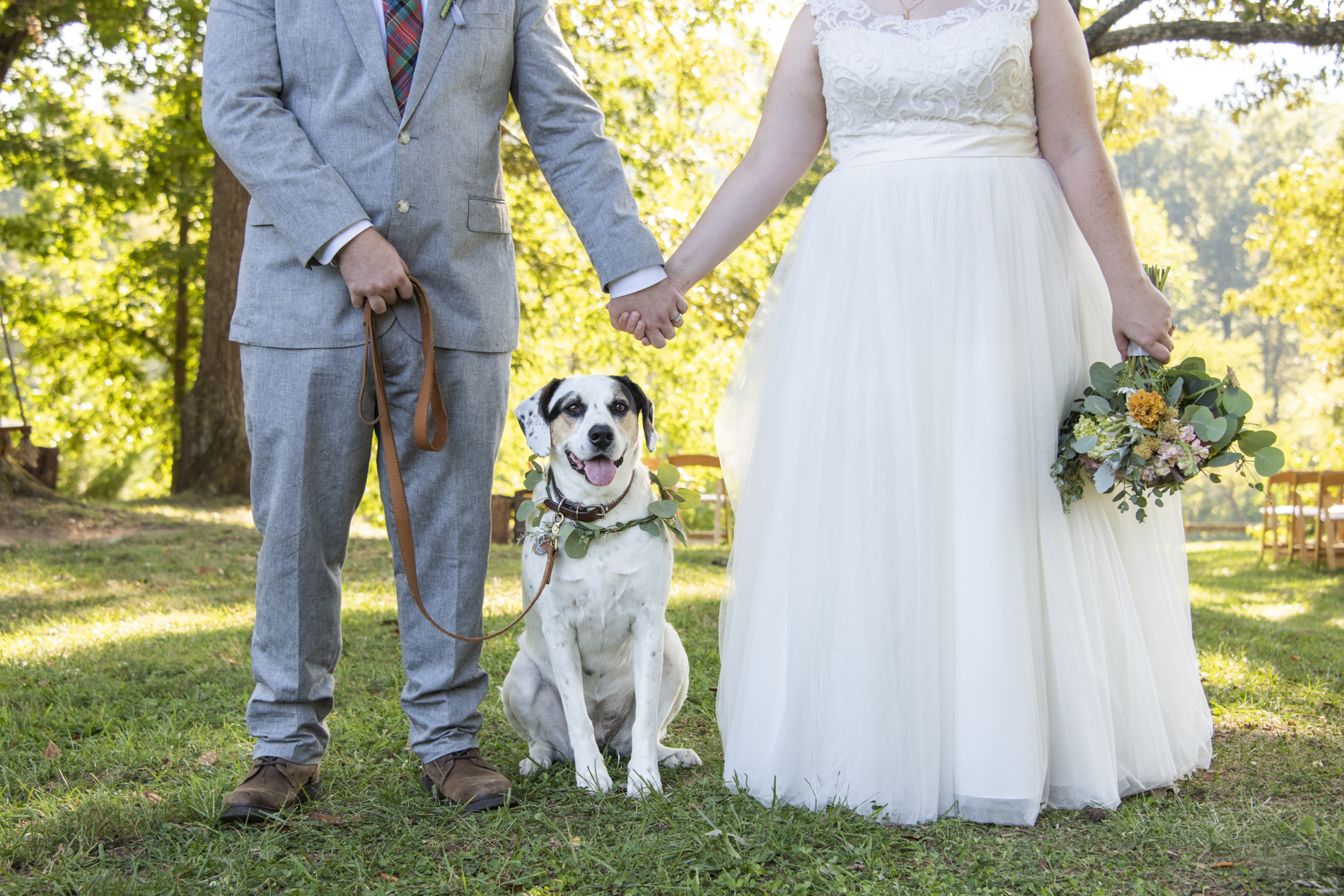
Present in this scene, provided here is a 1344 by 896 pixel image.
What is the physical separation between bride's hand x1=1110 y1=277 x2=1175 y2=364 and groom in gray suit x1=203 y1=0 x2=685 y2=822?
132 centimetres

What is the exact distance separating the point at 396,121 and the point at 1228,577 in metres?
11.0

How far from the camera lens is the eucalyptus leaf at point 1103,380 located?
8.30 ft

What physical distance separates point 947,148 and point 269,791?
94.8 inches

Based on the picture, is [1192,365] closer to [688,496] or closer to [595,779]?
[688,496]

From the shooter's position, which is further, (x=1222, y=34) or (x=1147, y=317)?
(x=1222, y=34)

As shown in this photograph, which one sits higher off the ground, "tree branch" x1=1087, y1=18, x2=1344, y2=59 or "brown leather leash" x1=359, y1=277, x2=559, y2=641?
"tree branch" x1=1087, y1=18, x2=1344, y2=59

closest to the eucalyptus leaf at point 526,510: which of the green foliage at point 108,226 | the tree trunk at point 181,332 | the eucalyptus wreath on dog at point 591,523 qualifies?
the eucalyptus wreath on dog at point 591,523

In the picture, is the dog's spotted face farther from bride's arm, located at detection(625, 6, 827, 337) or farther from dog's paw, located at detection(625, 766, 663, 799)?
dog's paw, located at detection(625, 766, 663, 799)

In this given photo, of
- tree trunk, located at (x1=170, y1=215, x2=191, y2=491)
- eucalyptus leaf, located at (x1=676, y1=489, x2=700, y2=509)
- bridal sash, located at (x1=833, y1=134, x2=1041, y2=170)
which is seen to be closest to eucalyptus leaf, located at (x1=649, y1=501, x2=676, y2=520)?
eucalyptus leaf, located at (x1=676, y1=489, x2=700, y2=509)

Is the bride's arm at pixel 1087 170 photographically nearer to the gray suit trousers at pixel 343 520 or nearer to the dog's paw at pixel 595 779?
the gray suit trousers at pixel 343 520

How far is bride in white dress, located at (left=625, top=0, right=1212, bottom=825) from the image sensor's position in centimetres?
249

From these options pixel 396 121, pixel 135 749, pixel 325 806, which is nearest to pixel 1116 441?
pixel 396 121

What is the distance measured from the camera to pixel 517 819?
101 inches

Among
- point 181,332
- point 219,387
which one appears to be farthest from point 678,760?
point 181,332
